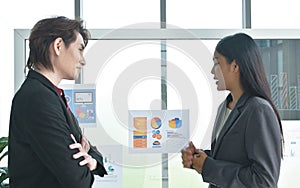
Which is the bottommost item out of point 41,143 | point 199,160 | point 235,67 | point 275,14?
point 199,160

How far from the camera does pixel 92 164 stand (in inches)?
51.0

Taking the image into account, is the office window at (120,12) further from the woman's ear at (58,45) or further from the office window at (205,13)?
the woman's ear at (58,45)

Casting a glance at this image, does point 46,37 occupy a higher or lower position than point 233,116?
higher

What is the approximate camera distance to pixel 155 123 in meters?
2.61

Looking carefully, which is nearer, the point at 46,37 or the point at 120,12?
the point at 46,37

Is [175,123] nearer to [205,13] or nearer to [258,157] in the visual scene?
[205,13]

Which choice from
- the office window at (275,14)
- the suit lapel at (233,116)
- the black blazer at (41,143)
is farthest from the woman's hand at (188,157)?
the office window at (275,14)

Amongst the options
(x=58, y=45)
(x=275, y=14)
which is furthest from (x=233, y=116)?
(x=275, y=14)

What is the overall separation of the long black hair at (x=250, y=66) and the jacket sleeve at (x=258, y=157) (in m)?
0.07

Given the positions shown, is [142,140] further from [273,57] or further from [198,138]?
[273,57]

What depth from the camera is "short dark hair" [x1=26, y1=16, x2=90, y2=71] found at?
128cm

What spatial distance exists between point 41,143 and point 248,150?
67cm

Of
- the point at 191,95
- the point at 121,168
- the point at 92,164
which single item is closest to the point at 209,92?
the point at 191,95

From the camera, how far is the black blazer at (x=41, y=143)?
3.84 ft
